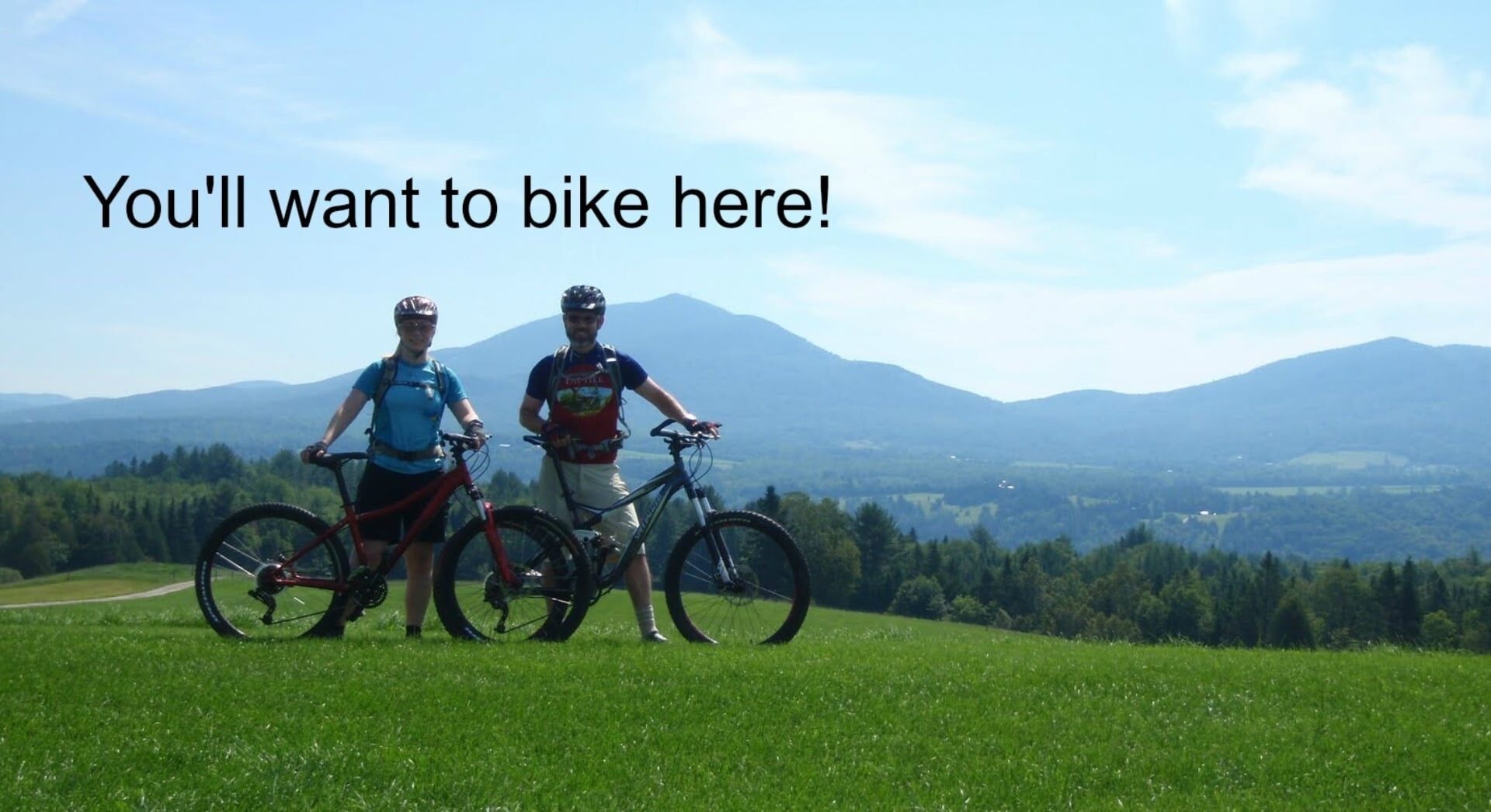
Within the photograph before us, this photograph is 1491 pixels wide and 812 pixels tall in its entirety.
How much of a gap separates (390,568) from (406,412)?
127cm

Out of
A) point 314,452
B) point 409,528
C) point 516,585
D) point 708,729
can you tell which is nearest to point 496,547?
point 516,585

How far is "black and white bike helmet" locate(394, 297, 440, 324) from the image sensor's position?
35.9 ft

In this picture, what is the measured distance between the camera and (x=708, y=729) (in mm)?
7406

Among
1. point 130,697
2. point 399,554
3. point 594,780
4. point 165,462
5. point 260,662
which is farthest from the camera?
point 165,462

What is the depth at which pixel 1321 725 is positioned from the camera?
7.83 meters

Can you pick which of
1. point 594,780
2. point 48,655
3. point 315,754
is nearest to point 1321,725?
point 594,780

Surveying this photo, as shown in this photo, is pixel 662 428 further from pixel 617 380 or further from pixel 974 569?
pixel 974 569

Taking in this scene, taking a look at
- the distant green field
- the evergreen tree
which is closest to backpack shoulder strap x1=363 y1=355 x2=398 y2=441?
the evergreen tree

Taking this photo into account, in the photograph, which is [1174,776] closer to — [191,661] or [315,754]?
[315,754]

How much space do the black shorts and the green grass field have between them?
1167 millimetres

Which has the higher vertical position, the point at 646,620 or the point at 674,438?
the point at 674,438

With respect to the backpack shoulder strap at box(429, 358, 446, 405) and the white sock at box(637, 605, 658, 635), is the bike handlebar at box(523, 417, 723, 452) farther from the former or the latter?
the white sock at box(637, 605, 658, 635)

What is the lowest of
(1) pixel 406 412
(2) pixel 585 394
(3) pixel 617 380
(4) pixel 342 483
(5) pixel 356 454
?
(4) pixel 342 483

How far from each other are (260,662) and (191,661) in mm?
470
